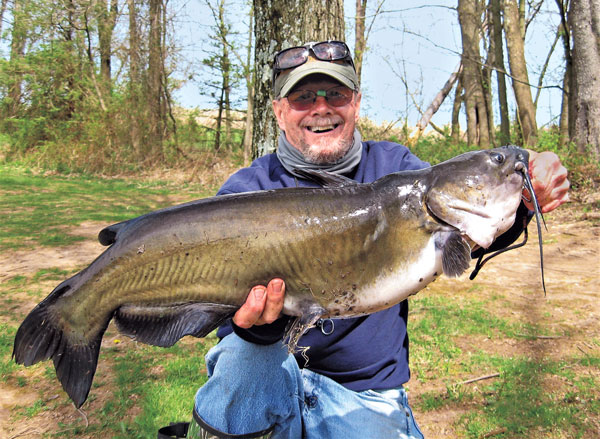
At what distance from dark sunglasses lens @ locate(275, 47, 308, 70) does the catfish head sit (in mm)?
1225

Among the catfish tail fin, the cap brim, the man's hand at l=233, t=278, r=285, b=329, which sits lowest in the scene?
the catfish tail fin

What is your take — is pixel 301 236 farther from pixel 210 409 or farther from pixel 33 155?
pixel 33 155

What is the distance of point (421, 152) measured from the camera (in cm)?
1222

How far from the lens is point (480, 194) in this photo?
71.8 inches

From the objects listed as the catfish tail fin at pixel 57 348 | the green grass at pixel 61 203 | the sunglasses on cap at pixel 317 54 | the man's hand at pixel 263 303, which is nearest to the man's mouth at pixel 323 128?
the sunglasses on cap at pixel 317 54

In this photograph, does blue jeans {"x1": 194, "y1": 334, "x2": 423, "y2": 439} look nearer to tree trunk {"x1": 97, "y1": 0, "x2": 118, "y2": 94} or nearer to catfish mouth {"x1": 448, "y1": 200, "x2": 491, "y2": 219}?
catfish mouth {"x1": 448, "y1": 200, "x2": 491, "y2": 219}

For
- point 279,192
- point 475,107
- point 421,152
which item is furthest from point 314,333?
point 475,107

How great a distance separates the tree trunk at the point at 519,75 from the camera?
394 inches

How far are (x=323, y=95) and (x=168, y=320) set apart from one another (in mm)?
1517

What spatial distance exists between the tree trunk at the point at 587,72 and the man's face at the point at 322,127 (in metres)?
6.86

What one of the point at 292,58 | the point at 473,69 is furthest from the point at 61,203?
the point at 473,69

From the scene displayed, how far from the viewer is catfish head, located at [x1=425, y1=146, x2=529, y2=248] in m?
1.82

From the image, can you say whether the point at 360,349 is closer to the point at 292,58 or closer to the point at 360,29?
the point at 292,58

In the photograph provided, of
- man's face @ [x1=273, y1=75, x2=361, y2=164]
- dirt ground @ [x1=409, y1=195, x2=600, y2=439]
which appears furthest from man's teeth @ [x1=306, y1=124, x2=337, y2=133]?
dirt ground @ [x1=409, y1=195, x2=600, y2=439]
